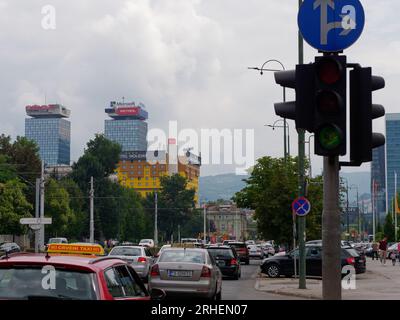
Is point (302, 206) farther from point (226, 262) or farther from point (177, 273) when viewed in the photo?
point (226, 262)

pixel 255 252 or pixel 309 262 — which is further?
pixel 255 252

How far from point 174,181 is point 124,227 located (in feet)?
94.8

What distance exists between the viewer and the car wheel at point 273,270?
35188 mm

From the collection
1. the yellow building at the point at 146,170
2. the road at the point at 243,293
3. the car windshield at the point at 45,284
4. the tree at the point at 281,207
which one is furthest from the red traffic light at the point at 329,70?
the yellow building at the point at 146,170

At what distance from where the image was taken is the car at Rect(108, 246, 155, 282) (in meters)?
31.2

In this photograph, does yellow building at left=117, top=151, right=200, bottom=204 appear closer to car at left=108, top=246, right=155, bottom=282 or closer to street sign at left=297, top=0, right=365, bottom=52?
car at left=108, top=246, right=155, bottom=282

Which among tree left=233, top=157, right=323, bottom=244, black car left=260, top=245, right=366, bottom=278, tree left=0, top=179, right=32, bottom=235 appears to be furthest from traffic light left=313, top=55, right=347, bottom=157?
tree left=0, top=179, right=32, bottom=235

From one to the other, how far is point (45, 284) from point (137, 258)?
23914 mm

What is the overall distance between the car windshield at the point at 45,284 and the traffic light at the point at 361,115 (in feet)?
10.4

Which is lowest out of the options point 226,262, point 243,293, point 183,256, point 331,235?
point 243,293

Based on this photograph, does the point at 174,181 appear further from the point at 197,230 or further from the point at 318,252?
the point at 318,252

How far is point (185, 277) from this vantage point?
20500 mm

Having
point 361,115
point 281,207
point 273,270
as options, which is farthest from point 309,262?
point 361,115

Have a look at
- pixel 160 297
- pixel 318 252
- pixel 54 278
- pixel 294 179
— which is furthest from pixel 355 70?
pixel 294 179
